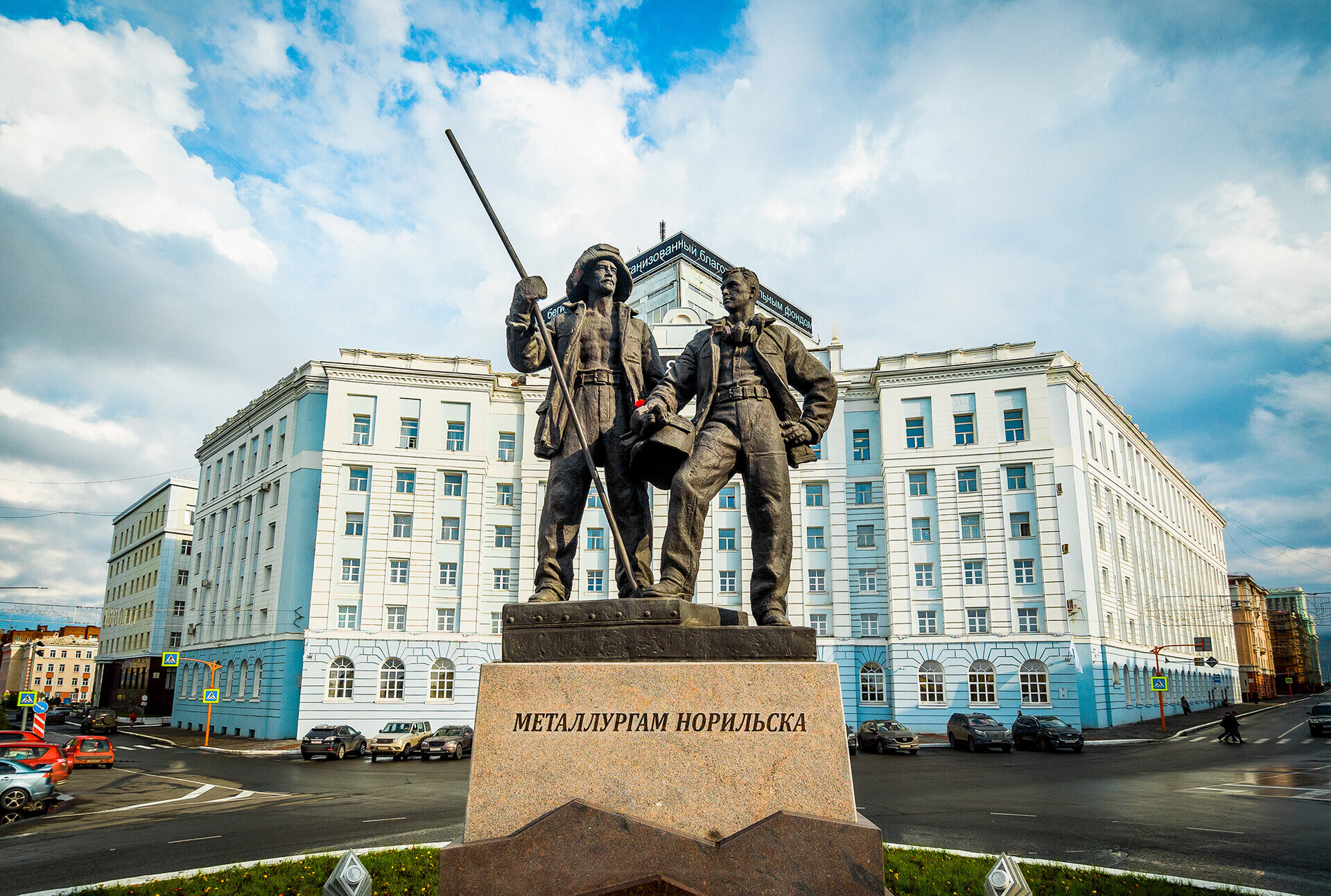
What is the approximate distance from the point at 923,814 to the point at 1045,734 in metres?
19.2

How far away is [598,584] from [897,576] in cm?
1384

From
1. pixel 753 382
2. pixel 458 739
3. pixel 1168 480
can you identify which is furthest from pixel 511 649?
pixel 1168 480

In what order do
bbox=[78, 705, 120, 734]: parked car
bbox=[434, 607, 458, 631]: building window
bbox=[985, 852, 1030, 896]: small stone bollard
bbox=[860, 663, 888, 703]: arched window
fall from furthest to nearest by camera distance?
bbox=[78, 705, 120, 734]: parked car, bbox=[434, 607, 458, 631]: building window, bbox=[860, 663, 888, 703]: arched window, bbox=[985, 852, 1030, 896]: small stone bollard

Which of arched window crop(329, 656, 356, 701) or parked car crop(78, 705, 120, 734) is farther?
parked car crop(78, 705, 120, 734)

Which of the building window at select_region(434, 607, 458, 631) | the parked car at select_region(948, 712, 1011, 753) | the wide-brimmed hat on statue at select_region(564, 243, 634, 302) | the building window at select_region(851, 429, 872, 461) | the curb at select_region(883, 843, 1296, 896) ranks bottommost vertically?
the parked car at select_region(948, 712, 1011, 753)

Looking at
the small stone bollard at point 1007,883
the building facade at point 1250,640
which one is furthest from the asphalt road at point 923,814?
the building facade at point 1250,640

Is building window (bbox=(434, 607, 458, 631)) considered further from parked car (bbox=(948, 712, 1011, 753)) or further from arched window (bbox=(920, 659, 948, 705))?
parked car (bbox=(948, 712, 1011, 753))

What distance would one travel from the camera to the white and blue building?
3756 cm

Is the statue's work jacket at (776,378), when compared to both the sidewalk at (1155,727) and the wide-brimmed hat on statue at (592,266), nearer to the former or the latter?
the wide-brimmed hat on statue at (592,266)

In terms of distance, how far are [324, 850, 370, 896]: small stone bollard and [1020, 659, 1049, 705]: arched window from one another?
3664 centimetres

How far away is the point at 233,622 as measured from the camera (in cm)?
4431

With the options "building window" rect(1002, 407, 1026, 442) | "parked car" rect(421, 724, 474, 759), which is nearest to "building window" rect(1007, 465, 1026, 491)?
"building window" rect(1002, 407, 1026, 442)

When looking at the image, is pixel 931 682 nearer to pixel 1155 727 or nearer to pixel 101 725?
pixel 1155 727

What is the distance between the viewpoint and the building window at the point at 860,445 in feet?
137
